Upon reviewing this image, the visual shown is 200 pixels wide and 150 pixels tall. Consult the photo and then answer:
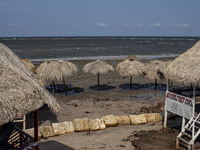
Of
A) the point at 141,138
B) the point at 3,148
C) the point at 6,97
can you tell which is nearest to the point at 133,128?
the point at 141,138

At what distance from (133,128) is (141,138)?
1077 millimetres

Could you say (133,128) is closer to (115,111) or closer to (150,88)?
(115,111)

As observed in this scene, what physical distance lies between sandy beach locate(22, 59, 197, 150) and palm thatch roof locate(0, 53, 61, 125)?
4.50 feet

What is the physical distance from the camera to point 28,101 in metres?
4.34

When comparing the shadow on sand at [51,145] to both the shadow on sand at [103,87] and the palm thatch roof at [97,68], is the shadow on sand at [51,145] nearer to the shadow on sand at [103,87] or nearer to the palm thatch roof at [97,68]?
the palm thatch roof at [97,68]

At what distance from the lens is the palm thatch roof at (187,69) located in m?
7.24

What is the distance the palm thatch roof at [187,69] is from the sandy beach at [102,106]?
2.50 metres

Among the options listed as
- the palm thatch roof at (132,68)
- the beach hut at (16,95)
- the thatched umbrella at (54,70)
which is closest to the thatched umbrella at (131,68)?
the palm thatch roof at (132,68)

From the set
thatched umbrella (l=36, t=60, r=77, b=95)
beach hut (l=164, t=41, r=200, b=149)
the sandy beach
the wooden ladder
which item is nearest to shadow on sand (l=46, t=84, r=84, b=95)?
the sandy beach

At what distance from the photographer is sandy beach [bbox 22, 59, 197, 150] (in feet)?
24.6

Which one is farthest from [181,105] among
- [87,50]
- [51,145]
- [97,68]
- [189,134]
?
[87,50]

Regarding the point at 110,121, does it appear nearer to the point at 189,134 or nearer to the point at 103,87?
the point at 189,134

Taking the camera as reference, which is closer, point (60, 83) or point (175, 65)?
point (175, 65)

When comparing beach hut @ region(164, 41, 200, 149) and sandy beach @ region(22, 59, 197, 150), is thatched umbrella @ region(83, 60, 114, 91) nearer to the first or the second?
sandy beach @ region(22, 59, 197, 150)
